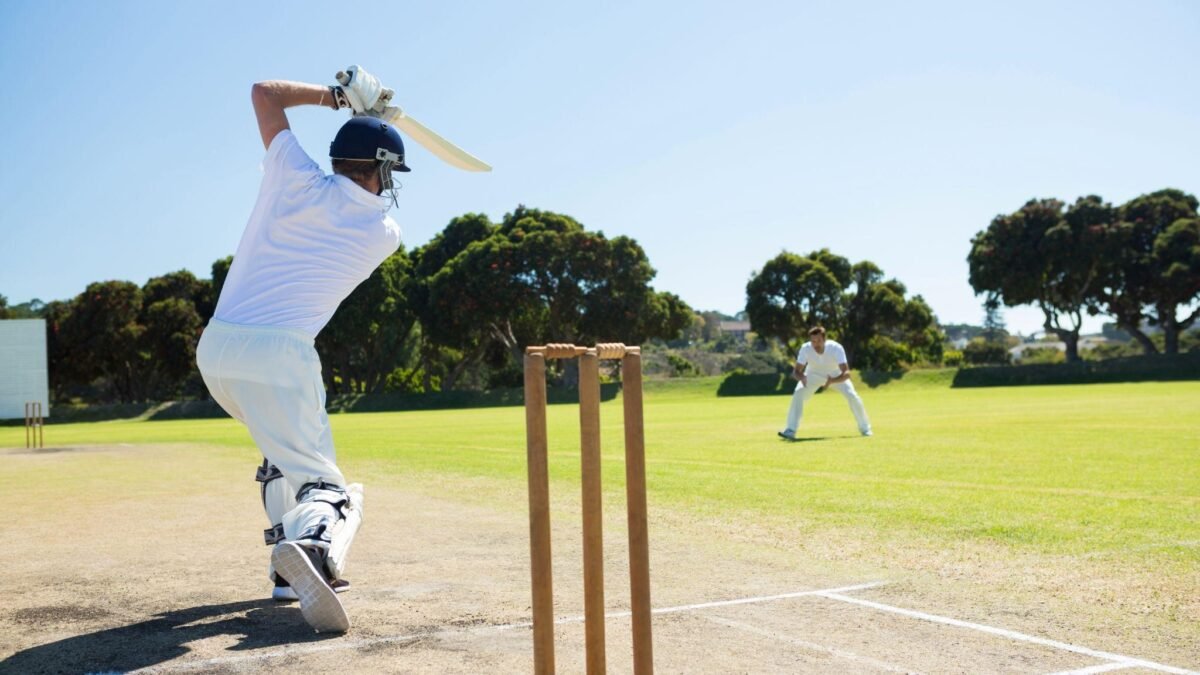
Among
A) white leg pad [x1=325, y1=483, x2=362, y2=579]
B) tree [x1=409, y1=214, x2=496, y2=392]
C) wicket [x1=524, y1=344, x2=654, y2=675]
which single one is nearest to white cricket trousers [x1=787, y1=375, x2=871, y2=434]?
white leg pad [x1=325, y1=483, x2=362, y2=579]

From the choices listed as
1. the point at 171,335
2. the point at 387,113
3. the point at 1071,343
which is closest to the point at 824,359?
the point at 387,113

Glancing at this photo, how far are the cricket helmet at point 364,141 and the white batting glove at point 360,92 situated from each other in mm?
133

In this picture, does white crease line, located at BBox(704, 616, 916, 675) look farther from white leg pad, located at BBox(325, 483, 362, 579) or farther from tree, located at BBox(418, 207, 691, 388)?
tree, located at BBox(418, 207, 691, 388)

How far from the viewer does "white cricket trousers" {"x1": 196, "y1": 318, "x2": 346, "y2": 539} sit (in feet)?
14.8

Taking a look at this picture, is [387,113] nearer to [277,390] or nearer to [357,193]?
[357,193]

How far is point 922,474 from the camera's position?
1070 centimetres

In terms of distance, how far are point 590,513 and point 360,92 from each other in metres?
A: 2.59

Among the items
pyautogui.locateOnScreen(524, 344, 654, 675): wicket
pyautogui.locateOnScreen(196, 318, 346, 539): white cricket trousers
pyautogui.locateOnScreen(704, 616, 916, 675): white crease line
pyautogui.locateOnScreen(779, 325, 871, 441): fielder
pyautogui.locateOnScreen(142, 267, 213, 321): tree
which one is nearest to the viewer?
pyautogui.locateOnScreen(524, 344, 654, 675): wicket

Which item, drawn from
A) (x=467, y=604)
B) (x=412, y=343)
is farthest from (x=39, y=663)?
(x=412, y=343)

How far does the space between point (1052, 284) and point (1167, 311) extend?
5.96 m

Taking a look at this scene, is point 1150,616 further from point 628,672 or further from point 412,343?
point 412,343

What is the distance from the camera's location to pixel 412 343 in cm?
6322

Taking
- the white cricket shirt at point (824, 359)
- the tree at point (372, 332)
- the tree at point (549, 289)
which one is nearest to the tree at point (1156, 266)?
the tree at point (549, 289)

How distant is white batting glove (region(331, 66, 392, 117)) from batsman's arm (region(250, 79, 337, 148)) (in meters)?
0.14
